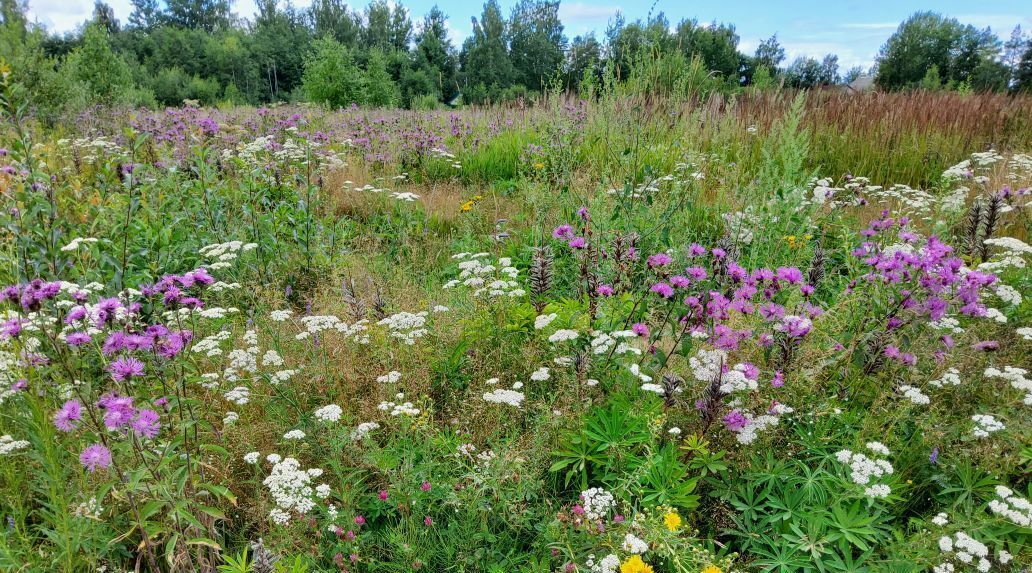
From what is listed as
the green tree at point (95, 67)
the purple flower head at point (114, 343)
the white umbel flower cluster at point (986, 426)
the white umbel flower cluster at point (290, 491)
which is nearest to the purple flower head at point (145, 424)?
the purple flower head at point (114, 343)

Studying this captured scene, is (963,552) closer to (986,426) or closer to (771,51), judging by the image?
(986,426)

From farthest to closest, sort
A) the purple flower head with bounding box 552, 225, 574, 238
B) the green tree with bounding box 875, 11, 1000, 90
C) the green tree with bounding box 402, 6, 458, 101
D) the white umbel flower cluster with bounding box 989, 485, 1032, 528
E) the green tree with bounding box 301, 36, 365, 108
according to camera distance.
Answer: the green tree with bounding box 875, 11, 1000, 90 → the green tree with bounding box 402, 6, 458, 101 → the green tree with bounding box 301, 36, 365, 108 → the purple flower head with bounding box 552, 225, 574, 238 → the white umbel flower cluster with bounding box 989, 485, 1032, 528

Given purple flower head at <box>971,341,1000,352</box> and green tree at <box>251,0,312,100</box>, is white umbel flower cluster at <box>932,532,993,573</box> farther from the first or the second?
green tree at <box>251,0,312,100</box>

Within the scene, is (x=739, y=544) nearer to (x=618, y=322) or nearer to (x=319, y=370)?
(x=618, y=322)

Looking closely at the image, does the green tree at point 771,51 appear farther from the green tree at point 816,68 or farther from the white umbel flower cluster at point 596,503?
the white umbel flower cluster at point 596,503

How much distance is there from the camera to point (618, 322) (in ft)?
8.49

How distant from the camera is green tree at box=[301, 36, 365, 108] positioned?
1956cm

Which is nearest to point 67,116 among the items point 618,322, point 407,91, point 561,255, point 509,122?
point 509,122

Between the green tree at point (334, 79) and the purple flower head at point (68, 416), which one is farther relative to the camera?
the green tree at point (334, 79)

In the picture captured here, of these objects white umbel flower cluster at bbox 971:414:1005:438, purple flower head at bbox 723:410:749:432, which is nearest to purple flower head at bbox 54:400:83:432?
purple flower head at bbox 723:410:749:432

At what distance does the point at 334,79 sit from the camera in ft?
65.6

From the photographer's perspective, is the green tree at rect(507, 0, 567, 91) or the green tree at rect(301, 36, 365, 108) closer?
the green tree at rect(301, 36, 365, 108)

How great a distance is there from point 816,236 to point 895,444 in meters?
3.07

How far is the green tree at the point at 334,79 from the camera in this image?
1956 cm
